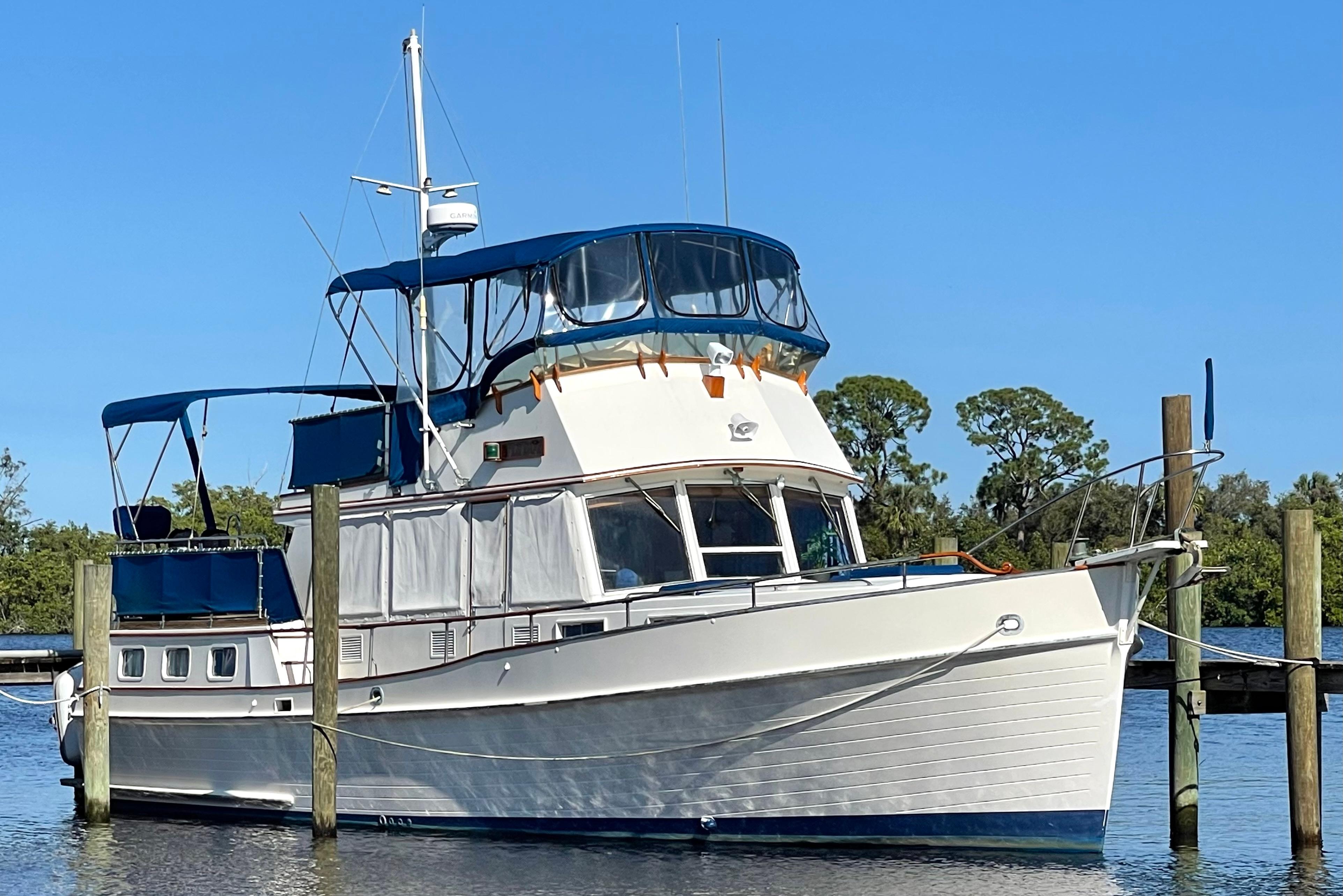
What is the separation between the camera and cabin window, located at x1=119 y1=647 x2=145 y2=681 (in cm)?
1995

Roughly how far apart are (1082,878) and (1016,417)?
49.6 meters

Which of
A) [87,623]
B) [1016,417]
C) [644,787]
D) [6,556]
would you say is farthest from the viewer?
[6,556]

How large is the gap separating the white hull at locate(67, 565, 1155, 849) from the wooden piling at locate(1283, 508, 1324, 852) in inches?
66.7

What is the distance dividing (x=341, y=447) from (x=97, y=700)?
3786 mm

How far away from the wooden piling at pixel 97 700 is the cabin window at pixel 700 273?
22.4 feet

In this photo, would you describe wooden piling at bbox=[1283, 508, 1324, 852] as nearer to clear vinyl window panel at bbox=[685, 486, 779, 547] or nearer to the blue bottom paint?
the blue bottom paint

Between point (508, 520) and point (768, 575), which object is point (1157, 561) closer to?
point (768, 575)

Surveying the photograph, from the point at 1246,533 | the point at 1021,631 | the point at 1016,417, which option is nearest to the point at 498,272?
the point at 1021,631

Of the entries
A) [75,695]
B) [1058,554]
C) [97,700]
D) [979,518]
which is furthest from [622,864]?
[979,518]

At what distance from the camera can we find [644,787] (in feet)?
52.7

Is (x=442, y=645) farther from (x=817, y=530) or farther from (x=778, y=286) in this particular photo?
(x=778, y=286)

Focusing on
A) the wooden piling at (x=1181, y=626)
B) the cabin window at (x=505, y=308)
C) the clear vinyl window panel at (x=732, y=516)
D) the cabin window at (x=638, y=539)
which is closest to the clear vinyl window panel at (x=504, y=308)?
the cabin window at (x=505, y=308)

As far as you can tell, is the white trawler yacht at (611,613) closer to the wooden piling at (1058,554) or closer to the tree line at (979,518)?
the wooden piling at (1058,554)

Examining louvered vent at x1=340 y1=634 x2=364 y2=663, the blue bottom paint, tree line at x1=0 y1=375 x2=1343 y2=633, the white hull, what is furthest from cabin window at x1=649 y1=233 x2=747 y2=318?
tree line at x1=0 y1=375 x2=1343 y2=633
